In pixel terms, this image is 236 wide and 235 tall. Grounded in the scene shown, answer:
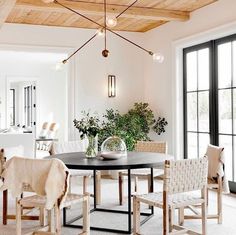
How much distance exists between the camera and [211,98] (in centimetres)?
575

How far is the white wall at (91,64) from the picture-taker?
6.67 metres

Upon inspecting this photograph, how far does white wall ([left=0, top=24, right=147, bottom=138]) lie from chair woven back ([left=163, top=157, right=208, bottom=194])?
3.97 meters

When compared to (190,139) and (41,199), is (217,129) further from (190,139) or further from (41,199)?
(41,199)

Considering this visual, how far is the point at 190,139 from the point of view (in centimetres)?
635

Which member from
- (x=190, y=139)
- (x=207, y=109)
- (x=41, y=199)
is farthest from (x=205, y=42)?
(x=41, y=199)

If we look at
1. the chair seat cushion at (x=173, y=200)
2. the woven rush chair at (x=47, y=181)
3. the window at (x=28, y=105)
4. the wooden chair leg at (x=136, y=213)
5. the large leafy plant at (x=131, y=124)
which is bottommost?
the wooden chair leg at (x=136, y=213)

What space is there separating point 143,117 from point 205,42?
1804 mm

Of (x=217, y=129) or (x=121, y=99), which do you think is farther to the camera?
(x=121, y=99)

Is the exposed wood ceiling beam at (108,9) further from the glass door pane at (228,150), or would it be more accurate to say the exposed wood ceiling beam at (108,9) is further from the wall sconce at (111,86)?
the glass door pane at (228,150)

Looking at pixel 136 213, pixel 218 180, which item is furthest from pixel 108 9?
pixel 136 213

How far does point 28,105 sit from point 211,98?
7868mm

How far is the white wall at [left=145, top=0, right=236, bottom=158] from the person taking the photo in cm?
→ 534

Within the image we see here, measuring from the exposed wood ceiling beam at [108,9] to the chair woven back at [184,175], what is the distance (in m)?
3.19

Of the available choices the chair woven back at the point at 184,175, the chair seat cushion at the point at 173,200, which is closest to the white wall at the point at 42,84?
the chair seat cushion at the point at 173,200
